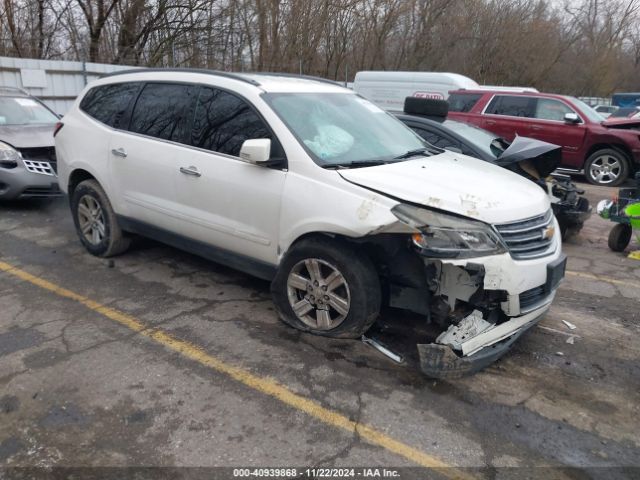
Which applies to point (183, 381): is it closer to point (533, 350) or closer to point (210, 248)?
point (210, 248)

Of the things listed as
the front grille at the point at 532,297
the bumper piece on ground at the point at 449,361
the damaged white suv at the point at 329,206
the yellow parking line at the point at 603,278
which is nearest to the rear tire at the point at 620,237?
the yellow parking line at the point at 603,278

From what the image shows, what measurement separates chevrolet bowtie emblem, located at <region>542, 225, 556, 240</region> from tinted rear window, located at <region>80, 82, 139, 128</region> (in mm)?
3753

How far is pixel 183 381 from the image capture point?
10.4ft

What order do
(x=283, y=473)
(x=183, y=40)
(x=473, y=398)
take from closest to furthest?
(x=283, y=473) → (x=473, y=398) → (x=183, y=40)

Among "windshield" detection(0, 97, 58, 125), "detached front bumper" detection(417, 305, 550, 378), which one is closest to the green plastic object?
"detached front bumper" detection(417, 305, 550, 378)

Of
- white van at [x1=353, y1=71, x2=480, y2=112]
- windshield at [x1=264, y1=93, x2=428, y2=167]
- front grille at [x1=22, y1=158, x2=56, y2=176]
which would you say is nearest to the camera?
windshield at [x1=264, y1=93, x2=428, y2=167]

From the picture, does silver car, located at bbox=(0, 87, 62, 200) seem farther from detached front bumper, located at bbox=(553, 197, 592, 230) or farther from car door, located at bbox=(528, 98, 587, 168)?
car door, located at bbox=(528, 98, 587, 168)

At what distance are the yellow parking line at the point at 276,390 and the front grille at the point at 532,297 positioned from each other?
3.90ft

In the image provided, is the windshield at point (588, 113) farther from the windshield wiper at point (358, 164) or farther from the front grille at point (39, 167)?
the front grille at point (39, 167)

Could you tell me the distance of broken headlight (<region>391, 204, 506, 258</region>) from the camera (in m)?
3.07

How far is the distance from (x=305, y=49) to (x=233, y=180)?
61.6 feet

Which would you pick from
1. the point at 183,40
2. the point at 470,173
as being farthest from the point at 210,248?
the point at 183,40

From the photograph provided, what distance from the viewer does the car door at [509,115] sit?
10.7 m

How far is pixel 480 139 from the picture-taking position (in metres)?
6.45
